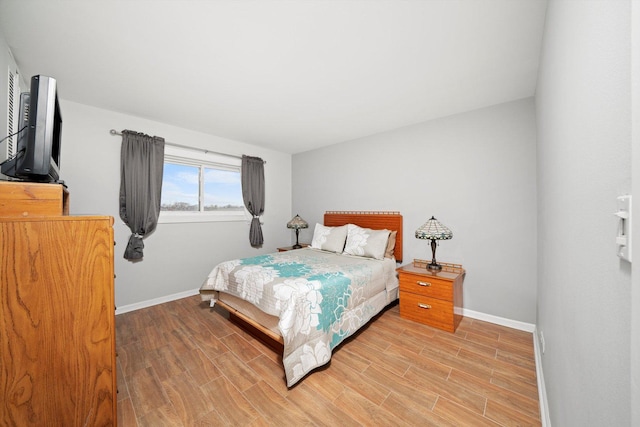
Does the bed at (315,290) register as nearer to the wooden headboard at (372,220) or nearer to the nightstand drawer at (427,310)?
the wooden headboard at (372,220)

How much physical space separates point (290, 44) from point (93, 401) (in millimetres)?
2440

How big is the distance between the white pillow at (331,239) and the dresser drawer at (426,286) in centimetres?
104

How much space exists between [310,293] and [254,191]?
9.19 ft

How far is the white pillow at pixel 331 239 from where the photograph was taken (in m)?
3.51

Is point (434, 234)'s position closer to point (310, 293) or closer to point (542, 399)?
point (542, 399)

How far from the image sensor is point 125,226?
303cm

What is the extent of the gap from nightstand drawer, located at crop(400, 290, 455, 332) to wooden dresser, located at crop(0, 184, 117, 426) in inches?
101

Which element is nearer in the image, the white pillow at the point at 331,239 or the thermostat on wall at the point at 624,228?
the thermostat on wall at the point at 624,228

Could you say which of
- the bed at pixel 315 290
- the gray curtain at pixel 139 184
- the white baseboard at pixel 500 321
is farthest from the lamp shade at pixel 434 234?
the gray curtain at pixel 139 184

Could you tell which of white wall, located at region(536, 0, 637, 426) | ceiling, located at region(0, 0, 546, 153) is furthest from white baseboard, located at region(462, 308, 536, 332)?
ceiling, located at region(0, 0, 546, 153)

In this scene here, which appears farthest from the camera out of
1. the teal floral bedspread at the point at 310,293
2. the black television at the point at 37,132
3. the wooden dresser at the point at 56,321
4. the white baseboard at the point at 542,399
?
the teal floral bedspread at the point at 310,293

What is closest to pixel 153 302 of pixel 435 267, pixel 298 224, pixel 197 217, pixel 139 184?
pixel 197 217

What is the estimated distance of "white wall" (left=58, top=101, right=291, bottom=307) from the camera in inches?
106

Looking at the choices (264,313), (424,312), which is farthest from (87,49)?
(424,312)
